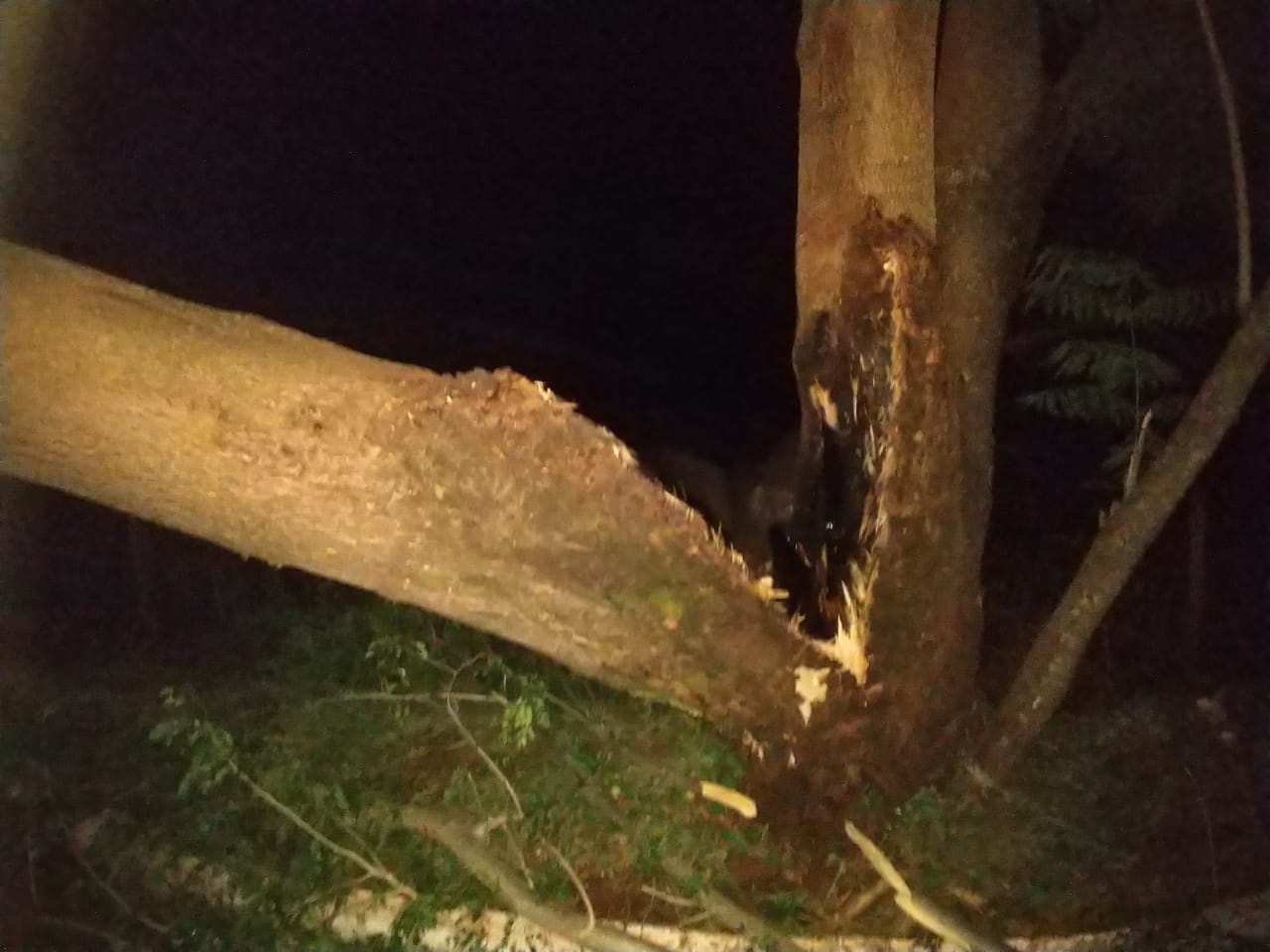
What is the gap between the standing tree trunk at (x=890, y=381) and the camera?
2.09 m

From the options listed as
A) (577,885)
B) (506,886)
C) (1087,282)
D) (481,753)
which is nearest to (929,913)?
(577,885)

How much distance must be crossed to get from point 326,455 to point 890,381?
1091mm

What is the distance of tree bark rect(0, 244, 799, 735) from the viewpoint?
185 cm

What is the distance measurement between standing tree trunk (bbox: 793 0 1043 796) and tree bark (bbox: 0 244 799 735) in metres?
0.36

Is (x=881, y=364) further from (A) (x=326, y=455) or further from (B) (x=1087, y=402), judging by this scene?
(B) (x=1087, y=402)

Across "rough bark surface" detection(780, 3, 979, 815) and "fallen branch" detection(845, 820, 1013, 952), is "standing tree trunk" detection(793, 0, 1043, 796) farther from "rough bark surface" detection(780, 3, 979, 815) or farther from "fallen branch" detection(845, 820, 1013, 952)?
"fallen branch" detection(845, 820, 1013, 952)

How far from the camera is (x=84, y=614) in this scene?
129 inches

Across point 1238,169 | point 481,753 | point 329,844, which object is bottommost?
point 329,844

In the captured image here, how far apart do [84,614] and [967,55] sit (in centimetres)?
304

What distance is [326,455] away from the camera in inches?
74.5

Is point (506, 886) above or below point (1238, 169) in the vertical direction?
below

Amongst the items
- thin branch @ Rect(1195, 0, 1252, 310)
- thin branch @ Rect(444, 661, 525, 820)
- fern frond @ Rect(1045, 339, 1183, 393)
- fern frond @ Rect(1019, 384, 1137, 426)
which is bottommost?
thin branch @ Rect(444, 661, 525, 820)

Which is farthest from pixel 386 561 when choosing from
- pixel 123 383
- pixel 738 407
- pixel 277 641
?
pixel 738 407

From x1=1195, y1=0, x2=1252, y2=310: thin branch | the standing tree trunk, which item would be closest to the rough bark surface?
the standing tree trunk
